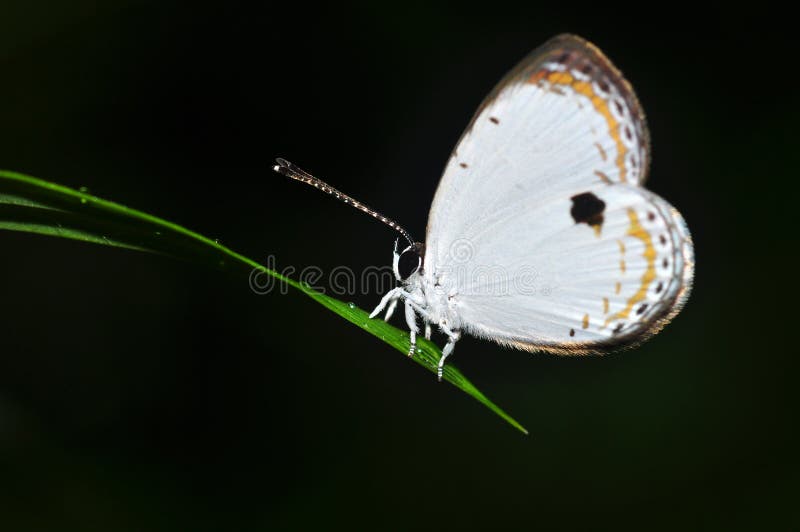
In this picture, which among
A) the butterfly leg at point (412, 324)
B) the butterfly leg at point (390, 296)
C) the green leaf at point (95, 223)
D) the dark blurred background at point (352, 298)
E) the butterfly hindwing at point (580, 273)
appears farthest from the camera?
the dark blurred background at point (352, 298)

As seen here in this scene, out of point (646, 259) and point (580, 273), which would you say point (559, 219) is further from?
point (646, 259)

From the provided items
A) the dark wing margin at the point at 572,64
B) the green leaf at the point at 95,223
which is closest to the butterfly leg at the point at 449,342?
the dark wing margin at the point at 572,64

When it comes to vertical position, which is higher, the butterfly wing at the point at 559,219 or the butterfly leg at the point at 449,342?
the butterfly wing at the point at 559,219

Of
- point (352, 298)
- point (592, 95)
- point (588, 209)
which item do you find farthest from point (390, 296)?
point (352, 298)

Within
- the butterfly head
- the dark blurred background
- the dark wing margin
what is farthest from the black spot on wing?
the dark blurred background

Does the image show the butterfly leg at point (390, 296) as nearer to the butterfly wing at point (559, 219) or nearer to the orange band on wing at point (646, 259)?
the butterfly wing at point (559, 219)

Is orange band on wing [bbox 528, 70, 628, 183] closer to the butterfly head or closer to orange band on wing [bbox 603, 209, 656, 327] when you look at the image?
orange band on wing [bbox 603, 209, 656, 327]

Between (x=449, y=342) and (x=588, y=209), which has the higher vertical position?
(x=588, y=209)

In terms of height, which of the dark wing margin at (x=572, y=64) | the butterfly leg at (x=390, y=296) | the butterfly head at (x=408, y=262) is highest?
the dark wing margin at (x=572, y=64)
